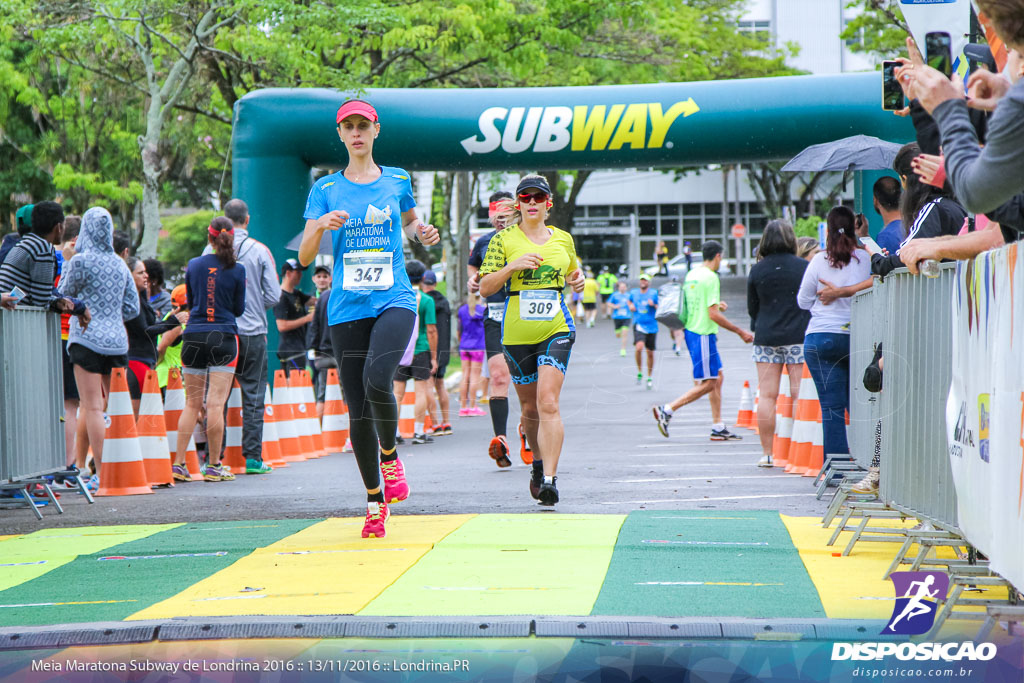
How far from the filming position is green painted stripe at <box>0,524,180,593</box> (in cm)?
575

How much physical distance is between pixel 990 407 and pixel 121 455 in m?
6.69

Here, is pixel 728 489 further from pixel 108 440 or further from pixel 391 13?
pixel 391 13

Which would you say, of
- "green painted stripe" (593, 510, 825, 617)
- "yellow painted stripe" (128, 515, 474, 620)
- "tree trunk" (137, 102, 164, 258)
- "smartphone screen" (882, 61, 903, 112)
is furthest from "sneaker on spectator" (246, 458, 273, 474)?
"tree trunk" (137, 102, 164, 258)

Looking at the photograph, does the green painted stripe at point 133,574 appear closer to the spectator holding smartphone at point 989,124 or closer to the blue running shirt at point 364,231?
the blue running shirt at point 364,231

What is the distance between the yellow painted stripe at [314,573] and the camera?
4547 mm

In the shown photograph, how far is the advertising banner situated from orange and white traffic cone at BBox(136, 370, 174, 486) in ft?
21.0

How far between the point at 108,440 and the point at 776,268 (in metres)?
5.36

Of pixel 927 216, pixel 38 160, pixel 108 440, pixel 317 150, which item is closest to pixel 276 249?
pixel 317 150

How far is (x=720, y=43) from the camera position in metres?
35.6

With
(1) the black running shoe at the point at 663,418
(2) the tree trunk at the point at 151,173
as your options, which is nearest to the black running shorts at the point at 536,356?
(1) the black running shoe at the point at 663,418

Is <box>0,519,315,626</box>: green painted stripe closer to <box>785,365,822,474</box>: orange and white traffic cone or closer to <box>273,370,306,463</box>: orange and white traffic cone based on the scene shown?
<box>785,365,822,474</box>: orange and white traffic cone

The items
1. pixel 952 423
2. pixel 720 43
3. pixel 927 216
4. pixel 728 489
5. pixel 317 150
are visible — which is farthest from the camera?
pixel 720 43

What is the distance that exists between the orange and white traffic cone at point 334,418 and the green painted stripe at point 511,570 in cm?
627

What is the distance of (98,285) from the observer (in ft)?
29.5
